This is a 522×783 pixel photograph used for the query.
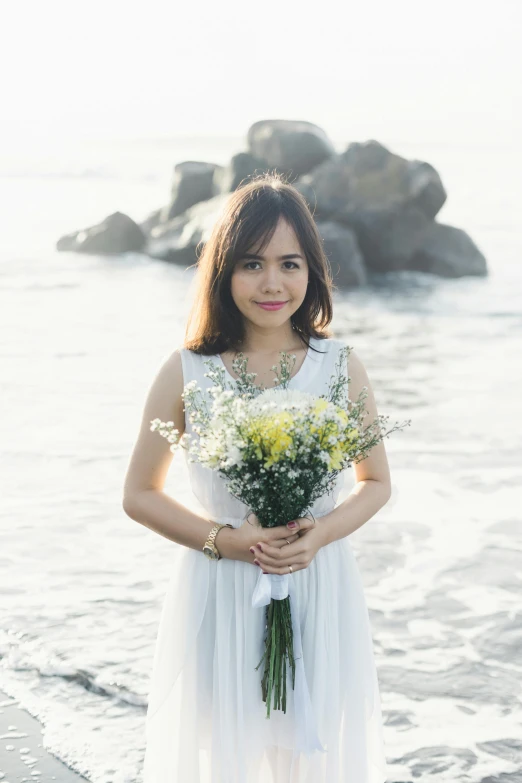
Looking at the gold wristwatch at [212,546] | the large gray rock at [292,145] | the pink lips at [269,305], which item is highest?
the large gray rock at [292,145]

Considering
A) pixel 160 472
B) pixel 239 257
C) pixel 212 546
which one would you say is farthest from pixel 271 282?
pixel 212 546

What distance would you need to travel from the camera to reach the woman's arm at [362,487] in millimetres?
2965

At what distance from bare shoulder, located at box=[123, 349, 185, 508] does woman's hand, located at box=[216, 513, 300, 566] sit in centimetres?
33

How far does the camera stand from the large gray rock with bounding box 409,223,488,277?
27.7 m

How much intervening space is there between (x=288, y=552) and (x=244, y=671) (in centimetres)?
49

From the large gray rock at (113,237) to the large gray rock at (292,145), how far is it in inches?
182

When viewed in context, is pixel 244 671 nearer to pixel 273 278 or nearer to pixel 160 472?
pixel 160 472

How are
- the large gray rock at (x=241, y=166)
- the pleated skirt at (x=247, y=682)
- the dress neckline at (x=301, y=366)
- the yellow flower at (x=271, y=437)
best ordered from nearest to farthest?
the yellow flower at (x=271, y=437) → the pleated skirt at (x=247, y=682) → the dress neckline at (x=301, y=366) → the large gray rock at (x=241, y=166)

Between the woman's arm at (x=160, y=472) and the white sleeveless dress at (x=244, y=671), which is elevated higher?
the woman's arm at (x=160, y=472)

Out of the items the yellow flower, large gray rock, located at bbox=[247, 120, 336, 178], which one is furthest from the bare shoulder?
large gray rock, located at bbox=[247, 120, 336, 178]

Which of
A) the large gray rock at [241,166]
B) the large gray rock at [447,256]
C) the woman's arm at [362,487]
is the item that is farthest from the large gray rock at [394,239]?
the woman's arm at [362,487]

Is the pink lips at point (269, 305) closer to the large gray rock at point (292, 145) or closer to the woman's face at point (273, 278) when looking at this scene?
the woman's face at point (273, 278)

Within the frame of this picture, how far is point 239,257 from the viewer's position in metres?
3.01

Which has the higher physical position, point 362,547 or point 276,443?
point 276,443
